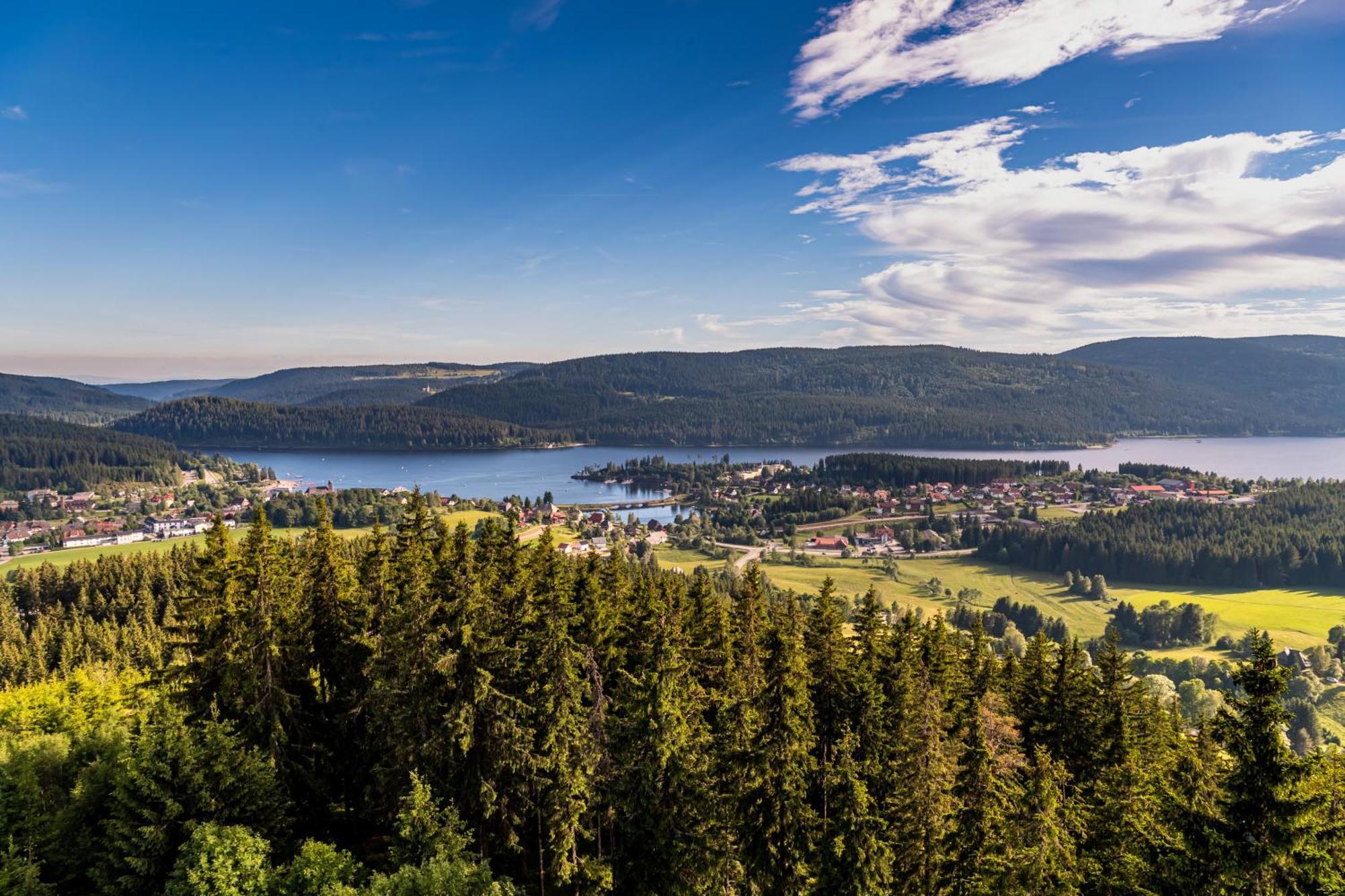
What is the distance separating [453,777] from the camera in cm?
1942

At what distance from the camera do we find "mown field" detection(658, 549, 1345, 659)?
77.5 meters

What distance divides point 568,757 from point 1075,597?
92853 mm

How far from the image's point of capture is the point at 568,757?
62.3ft

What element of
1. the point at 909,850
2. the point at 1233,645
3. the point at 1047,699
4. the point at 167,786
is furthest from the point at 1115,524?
the point at 167,786

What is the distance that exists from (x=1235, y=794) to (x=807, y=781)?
9.60 meters

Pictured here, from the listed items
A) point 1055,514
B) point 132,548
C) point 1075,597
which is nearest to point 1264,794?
point 1075,597

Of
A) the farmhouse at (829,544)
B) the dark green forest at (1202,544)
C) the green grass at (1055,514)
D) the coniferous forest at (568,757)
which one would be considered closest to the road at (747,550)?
the farmhouse at (829,544)

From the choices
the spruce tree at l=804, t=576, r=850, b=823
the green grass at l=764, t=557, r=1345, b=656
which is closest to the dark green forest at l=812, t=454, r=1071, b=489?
the green grass at l=764, t=557, r=1345, b=656

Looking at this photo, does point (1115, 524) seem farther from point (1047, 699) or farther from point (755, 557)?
point (1047, 699)

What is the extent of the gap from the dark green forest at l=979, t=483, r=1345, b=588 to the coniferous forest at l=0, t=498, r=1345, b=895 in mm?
92466

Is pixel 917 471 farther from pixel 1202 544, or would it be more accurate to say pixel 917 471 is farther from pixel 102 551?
pixel 102 551

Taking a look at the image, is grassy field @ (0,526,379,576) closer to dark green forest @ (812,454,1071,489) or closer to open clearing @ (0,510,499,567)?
open clearing @ (0,510,499,567)

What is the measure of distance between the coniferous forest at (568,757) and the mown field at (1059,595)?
51.9 metres

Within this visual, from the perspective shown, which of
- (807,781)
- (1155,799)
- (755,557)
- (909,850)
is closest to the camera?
(1155,799)
